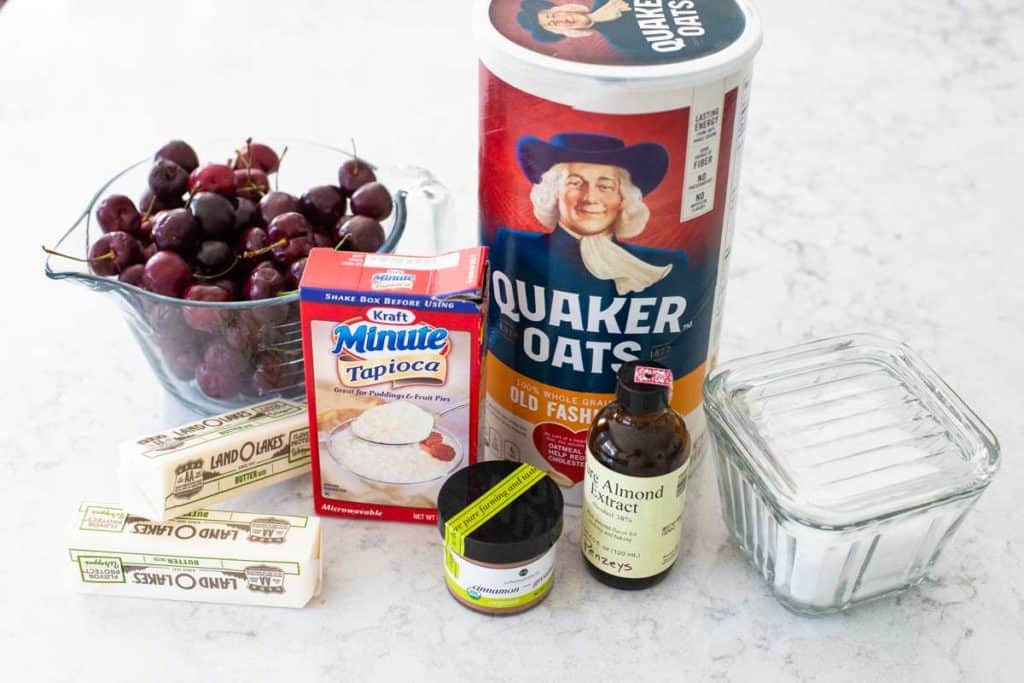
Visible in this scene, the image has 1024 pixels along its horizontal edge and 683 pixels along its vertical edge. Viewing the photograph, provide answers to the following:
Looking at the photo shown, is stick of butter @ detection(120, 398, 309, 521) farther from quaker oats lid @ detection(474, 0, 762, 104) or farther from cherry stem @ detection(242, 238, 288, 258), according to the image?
quaker oats lid @ detection(474, 0, 762, 104)

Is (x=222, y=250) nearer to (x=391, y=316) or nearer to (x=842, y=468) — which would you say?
(x=391, y=316)

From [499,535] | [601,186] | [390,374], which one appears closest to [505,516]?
[499,535]

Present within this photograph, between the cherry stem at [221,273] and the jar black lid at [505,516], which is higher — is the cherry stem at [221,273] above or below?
above

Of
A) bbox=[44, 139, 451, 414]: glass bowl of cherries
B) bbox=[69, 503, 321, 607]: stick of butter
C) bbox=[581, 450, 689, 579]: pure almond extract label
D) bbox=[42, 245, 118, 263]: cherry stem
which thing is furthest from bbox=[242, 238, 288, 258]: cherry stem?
bbox=[581, 450, 689, 579]: pure almond extract label

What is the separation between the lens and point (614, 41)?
93cm

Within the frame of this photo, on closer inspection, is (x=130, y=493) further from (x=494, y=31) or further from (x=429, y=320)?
(x=494, y=31)

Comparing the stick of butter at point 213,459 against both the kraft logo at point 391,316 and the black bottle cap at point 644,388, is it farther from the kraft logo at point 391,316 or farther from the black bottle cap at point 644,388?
the black bottle cap at point 644,388

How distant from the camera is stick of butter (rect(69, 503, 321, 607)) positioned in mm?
968

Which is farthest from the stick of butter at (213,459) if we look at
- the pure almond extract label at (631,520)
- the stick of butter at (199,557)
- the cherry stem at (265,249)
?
the pure almond extract label at (631,520)

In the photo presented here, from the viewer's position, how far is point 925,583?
1.04 meters

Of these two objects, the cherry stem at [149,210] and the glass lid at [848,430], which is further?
the cherry stem at [149,210]

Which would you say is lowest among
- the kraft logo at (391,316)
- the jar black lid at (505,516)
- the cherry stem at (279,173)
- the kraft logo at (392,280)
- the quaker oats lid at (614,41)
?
the jar black lid at (505,516)

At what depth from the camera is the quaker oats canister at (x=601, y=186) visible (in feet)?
2.96

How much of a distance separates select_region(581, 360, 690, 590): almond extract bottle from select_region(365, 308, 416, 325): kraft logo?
166 mm
